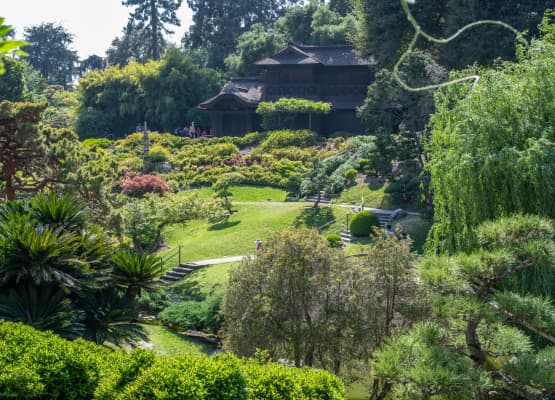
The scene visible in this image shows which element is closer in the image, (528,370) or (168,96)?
(528,370)

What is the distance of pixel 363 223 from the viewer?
Answer: 26703 mm

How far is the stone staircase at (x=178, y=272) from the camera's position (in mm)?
25500

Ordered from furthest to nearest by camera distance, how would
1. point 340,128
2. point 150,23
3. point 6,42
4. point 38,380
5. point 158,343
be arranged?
1. point 150,23
2. point 340,128
3. point 158,343
4. point 38,380
5. point 6,42

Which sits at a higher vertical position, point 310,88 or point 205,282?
point 310,88

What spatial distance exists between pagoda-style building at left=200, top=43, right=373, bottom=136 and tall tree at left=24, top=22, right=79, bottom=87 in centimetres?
4767

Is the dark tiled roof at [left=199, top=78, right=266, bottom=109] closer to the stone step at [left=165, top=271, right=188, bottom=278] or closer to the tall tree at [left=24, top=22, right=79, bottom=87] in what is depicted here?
the stone step at [left=165, top=271, right=188, bottom=278]

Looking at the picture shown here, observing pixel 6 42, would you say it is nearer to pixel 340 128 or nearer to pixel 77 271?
pixel 77 271

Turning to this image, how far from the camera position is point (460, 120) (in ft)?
45.8

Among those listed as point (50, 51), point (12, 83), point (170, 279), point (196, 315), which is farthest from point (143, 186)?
point (50, 51)

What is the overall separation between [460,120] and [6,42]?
12.8m

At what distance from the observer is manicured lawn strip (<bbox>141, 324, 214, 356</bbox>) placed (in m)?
18.3

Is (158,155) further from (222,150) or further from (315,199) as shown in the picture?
(315,199)

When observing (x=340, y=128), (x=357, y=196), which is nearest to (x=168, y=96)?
(x=340, y=128)

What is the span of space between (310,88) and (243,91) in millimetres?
5849
